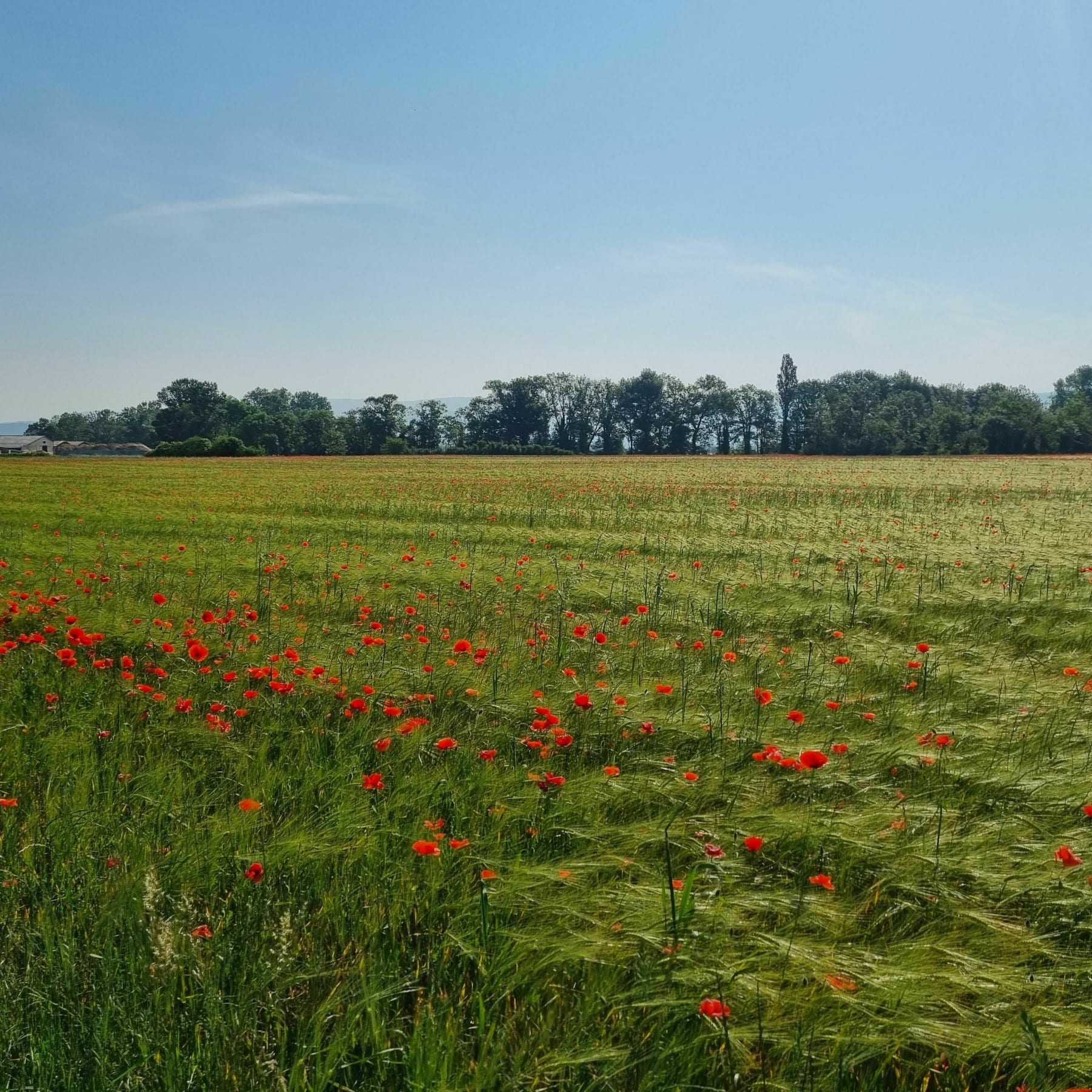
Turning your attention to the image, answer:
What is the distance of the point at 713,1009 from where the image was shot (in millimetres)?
1861

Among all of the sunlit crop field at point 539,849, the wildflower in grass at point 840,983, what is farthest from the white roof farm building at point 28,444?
the wildflower in grass at point 840,983

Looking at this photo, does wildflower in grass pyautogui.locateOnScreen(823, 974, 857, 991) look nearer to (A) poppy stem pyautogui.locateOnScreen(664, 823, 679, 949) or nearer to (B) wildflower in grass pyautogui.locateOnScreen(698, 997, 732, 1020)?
(B) wildflower in grass pyautogui.locateOnScreen(698, 997, 732, 1020)

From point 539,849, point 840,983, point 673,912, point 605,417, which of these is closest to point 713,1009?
point 673,912

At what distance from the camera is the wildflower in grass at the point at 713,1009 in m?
1.85

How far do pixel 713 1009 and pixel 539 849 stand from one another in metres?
1.18

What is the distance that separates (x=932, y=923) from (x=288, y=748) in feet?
10.2

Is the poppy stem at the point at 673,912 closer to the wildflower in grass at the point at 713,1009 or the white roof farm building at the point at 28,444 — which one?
the wildflower in grass at the point at 713,1009

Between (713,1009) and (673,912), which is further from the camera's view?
(673,912)

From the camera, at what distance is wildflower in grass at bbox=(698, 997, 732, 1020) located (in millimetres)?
1850

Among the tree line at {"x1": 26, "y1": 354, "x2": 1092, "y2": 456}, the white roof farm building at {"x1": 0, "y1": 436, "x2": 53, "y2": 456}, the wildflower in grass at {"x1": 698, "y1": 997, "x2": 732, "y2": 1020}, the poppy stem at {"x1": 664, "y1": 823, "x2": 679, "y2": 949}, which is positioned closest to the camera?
the wildflower in grass at {"x1": 698, "y1": 997, "x2": 732, "y2": 1020}

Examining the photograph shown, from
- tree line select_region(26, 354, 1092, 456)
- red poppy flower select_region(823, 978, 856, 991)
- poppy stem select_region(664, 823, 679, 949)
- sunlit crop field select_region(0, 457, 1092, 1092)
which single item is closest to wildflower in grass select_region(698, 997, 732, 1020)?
sunlit crop field select_region(0, 457, 1092, 1092)

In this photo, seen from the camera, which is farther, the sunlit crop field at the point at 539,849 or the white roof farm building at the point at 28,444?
the white roof farm building at the point at 28,444

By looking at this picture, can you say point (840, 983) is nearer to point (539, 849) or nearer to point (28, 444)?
point (539, 849)

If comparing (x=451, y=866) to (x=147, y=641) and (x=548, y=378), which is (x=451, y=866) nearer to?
(x=147, y=641)
